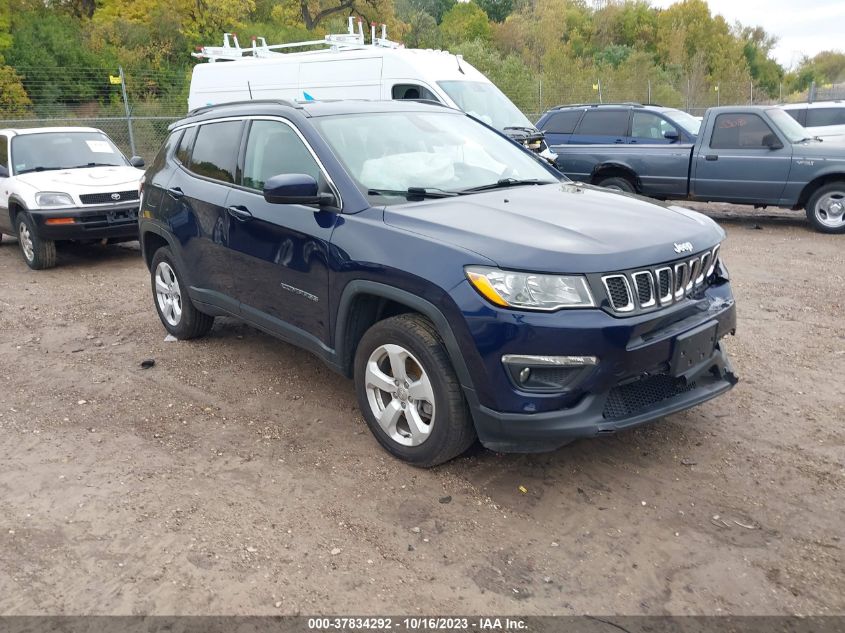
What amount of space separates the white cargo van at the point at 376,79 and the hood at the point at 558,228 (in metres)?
7.10

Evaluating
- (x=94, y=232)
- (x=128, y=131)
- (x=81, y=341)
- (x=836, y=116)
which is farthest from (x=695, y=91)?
(x=81, y=341)

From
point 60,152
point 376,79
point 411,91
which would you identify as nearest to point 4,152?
point 60,152

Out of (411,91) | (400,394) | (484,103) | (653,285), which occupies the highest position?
(411,91)

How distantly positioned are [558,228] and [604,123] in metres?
9.64

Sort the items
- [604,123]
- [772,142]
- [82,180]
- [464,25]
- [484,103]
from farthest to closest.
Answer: [464,25]
[604,123]
[484,103]
[772,142]
[82,180]

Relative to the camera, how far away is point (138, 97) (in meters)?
23.2

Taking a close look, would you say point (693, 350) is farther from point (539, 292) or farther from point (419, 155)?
point (419, 155)

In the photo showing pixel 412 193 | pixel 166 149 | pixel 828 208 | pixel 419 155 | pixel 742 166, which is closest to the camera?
pixel 412 193

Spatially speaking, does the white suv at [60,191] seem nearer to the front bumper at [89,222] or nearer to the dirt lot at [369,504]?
the front bumper at [89,222]

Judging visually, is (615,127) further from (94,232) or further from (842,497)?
(842,497)

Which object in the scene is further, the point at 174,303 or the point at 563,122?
the point at 563,122

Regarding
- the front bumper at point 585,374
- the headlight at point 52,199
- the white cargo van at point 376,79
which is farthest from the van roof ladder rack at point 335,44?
the front bumper at point 585,374

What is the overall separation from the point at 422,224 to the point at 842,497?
2.39 meters

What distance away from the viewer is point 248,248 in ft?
15.3
